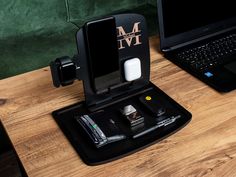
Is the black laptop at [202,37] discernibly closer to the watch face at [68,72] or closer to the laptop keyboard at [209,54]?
the laptop keyboard at [209,54]

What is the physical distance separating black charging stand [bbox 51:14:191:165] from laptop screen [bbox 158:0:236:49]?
0.62 ft

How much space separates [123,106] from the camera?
0.94 metres

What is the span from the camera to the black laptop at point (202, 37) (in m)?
1.07

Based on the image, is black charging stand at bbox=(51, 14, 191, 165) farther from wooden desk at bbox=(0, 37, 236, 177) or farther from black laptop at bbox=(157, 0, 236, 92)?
black laptop at bbox=(157, 0, 236, 92)

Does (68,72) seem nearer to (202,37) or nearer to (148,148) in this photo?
(148,148)

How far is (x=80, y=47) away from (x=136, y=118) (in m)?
0.22

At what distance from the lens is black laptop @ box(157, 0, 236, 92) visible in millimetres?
1070

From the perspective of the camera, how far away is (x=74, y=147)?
82 centimetres

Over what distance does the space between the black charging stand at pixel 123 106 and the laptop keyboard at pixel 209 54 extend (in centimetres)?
17

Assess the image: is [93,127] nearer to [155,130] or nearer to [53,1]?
[155,130]

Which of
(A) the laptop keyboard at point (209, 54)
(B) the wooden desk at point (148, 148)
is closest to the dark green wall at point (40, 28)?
(B) the wooden desk at point (148, 148)

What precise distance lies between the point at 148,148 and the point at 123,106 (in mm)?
159

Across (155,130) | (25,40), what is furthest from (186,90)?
(25,40)

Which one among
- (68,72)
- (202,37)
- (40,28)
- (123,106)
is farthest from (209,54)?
(40,28)
